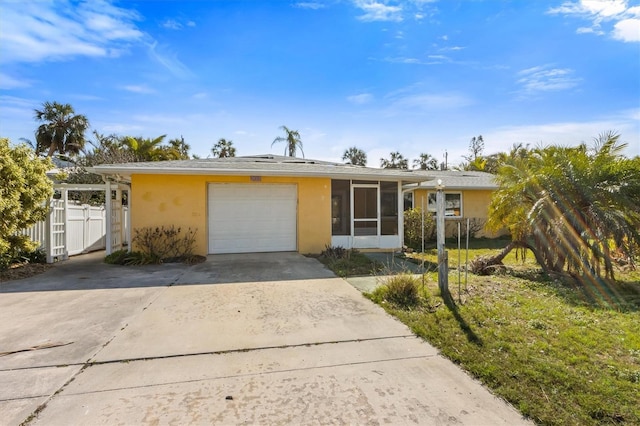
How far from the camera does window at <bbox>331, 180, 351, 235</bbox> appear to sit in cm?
1062

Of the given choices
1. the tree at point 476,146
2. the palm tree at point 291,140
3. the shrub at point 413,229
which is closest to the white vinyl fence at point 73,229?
the shrub at point 413,229

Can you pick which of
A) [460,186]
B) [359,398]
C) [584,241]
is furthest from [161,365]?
[460,186]

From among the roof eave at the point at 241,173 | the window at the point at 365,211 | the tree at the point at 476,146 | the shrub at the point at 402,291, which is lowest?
the shrub at the point at 402,291

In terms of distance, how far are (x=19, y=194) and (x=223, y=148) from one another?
31.0 metres

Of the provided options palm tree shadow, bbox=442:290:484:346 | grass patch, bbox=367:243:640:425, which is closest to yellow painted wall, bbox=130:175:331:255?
grass patch, bbox=367:243:640:425

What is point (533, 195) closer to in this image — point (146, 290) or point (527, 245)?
point (527, 245)

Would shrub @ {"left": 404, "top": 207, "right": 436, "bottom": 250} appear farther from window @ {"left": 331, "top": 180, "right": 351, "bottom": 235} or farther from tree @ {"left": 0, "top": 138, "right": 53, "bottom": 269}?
tree @ {"left": 0, "top": 138, "right": 53, "bottom": 269}

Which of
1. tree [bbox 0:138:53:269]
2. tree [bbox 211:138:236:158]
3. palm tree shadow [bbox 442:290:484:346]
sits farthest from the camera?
tree [bbox 211:138:236:158]

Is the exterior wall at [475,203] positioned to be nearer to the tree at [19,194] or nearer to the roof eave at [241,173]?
the roof eave at [241,173]

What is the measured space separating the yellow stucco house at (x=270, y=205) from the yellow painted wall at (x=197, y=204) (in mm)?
27

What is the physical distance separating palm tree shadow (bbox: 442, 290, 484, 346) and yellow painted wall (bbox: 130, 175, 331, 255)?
566 cm

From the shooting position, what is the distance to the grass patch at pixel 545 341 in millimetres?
2520

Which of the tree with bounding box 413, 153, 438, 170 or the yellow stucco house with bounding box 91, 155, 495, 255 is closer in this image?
the yellow stucco house with bounding box 91, 155, 495, 255

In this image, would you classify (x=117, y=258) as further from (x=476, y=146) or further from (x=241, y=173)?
(x=476, y=146)
